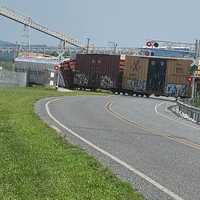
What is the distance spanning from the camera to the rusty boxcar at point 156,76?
62.4 metres

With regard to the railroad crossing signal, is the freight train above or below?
below

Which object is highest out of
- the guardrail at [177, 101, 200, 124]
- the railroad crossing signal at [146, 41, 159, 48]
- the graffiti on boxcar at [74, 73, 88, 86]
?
the railroad crossing signal at [146, 41, 159, 48]

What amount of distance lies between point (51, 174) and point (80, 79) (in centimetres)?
6051

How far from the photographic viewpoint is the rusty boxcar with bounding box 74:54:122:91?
219 feet

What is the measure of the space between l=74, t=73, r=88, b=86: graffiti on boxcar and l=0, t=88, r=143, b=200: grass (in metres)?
54.0

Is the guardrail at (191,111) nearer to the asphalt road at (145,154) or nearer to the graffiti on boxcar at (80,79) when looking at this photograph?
the asphalt road at (145,154)

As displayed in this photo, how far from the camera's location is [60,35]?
497 ft

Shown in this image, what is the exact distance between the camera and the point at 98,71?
67.9 meters

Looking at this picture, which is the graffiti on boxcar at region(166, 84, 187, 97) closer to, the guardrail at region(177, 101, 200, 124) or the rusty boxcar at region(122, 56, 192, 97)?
the rusty boxcar at region(122, 56, 192, 97)

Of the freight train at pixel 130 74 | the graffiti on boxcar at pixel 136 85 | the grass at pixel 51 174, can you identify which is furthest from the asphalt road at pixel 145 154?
the graffiti on boxcar at pixel 136 85

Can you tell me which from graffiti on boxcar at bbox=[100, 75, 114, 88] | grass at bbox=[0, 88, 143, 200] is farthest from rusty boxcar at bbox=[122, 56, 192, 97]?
grass at bbox=[0, 88, 143, 200]

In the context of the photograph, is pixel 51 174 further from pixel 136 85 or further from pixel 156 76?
pixel 136 85

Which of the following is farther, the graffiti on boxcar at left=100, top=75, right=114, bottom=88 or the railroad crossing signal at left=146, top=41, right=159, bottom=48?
the railroad crossing signal at left=146, top=41, right=159, bottom=48

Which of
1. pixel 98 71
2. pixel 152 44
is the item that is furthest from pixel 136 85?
pixel 152 44
